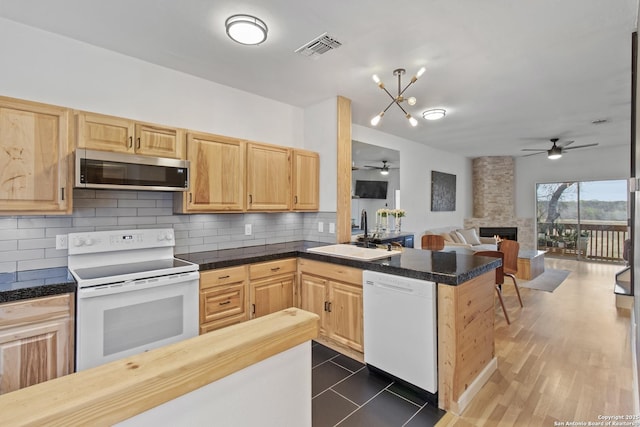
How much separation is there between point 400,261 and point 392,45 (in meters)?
1.75

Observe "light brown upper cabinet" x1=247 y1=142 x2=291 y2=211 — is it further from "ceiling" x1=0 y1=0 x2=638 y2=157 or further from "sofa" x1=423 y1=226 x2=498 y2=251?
"sofa" x1=423 y1=226 x2=498 y2=251

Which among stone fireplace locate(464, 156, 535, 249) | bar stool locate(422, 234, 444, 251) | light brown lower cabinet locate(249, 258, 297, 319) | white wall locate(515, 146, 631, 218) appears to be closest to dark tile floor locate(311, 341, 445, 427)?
light brown lower cabinet locate(249, 258, 297, 319)

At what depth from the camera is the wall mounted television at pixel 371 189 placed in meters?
4.55

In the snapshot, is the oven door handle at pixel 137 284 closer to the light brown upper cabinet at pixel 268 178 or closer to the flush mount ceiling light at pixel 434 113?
the light brown upper cabinet at pixel 268 178

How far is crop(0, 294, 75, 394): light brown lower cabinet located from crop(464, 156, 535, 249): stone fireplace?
26.6ft

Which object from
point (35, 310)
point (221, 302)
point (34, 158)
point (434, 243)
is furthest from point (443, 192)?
point (35, 310)

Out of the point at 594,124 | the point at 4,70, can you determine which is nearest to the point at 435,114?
the point at 594,124

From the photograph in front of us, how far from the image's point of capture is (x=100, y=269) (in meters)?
2.28

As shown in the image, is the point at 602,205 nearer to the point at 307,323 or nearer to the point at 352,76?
the point at 352,76

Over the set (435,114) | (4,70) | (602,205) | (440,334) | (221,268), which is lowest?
(440,334)

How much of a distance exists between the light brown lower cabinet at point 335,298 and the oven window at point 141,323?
1.19 metres

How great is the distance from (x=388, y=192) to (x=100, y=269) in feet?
13.6

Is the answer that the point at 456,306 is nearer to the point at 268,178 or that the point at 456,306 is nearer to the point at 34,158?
the point at 268,178

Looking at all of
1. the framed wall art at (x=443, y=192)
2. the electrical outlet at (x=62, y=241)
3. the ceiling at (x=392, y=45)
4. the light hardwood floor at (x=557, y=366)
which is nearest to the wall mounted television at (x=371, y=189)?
the ceiling at (x=392, y=45)
